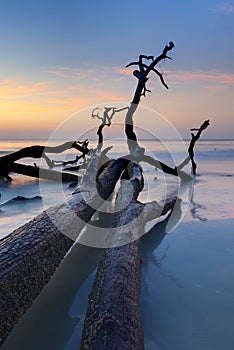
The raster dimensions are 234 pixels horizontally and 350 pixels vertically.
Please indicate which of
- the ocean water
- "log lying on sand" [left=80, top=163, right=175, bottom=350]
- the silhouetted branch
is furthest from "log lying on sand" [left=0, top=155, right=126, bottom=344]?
the silhouetted branch

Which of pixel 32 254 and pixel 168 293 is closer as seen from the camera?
pixel 32 254

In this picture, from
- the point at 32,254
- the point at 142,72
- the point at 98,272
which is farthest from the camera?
the point at 142,72

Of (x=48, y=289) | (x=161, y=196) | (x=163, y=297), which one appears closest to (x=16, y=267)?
(x=48, y=289)

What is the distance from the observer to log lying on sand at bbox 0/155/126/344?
196 centimetres

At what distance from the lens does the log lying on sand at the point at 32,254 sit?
1.96m

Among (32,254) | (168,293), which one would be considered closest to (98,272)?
(32,254)

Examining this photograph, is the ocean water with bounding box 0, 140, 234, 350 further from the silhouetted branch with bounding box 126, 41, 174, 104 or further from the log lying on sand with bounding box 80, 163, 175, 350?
the silhouetted branch with bounding box 126, 41, 174, 104

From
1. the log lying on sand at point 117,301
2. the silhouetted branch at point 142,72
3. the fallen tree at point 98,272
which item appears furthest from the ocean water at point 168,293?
the silhouetted branch at point 142,72

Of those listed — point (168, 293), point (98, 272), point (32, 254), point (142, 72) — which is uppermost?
point (142, 72)

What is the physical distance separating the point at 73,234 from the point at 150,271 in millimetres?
873

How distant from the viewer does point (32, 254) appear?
230 centimetres

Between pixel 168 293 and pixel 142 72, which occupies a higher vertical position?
pixel 142 72

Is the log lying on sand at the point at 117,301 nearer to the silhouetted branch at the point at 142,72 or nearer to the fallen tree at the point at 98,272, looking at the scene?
the fallen tree at the point at 98,272

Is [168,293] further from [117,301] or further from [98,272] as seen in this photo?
[117,301]
